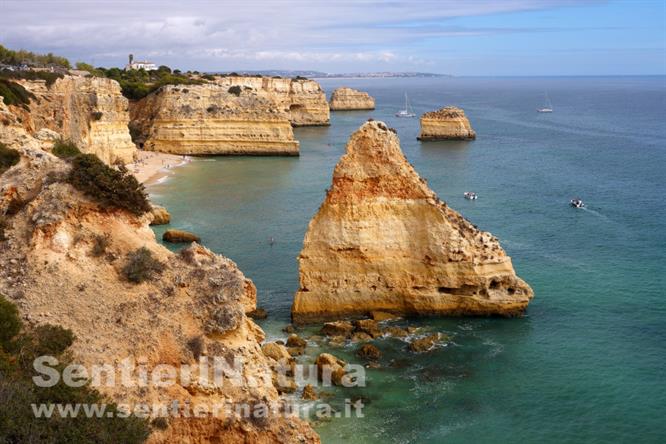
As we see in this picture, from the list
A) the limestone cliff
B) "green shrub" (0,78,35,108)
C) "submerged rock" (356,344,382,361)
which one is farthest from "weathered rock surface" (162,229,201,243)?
the limestone cliff

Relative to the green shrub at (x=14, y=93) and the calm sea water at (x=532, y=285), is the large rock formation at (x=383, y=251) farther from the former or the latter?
the green shrub at (x=14, y=93)

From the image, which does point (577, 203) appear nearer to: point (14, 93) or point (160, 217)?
point (160, 217)

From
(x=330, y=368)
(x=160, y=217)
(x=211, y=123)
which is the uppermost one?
(x=211, y=123)

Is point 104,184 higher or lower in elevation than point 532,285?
higher

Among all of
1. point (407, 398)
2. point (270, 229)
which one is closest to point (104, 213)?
point (407, 398)

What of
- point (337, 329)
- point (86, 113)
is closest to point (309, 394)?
point (337, 329)

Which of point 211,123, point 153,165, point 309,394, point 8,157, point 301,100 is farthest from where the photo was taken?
point 301,100

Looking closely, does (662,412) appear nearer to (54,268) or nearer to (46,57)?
(54,268)

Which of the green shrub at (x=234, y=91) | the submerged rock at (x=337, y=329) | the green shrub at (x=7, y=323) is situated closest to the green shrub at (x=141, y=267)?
the green shrub at (x=7, y=323)
